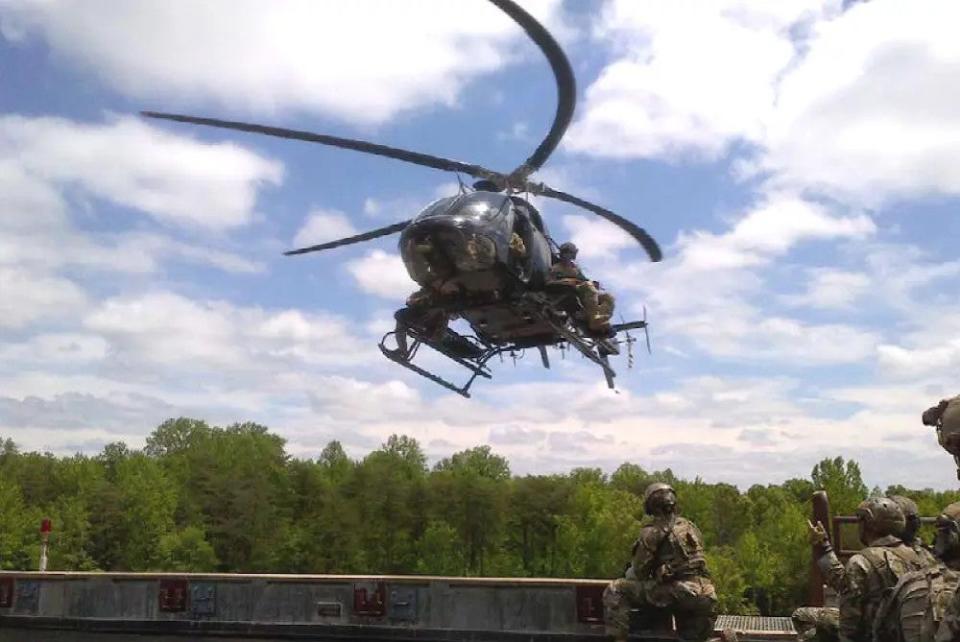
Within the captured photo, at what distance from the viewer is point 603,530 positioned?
44.0m

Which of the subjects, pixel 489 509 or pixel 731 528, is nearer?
pixel 489 509

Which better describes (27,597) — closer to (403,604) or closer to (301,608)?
(301,608)

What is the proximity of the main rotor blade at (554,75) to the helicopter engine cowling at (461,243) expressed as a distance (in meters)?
1.02

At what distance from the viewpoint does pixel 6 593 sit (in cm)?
1326

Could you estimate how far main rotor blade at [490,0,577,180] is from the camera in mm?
10984

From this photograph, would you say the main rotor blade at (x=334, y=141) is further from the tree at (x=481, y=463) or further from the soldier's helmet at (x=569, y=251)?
the tree at (x=481, y=463)

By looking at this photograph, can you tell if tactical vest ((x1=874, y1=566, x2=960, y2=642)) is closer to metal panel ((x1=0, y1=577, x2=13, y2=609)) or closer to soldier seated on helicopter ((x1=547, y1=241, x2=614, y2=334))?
soldier seated on helicopter ((x1=547, y1=241, x2=614, y2=334))

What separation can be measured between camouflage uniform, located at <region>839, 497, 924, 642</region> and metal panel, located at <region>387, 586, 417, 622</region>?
6.22 m

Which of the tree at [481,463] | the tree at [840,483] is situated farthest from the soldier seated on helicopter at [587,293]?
the tree at [481,463]

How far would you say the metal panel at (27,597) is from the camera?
1300 centimetres

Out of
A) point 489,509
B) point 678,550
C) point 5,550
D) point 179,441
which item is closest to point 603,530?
point 489,509

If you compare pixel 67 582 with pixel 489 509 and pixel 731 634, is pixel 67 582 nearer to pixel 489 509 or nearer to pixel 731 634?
pixel 731 634

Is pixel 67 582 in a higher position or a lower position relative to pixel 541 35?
lower

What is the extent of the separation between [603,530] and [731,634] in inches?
1415
